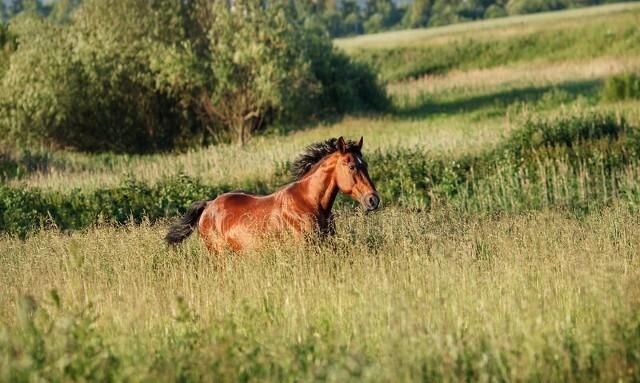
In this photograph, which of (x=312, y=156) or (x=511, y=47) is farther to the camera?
(x=511, y=47)

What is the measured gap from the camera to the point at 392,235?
1163 cm

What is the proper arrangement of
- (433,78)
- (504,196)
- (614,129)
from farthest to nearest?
(433,78) → (614,129) → (504,196)

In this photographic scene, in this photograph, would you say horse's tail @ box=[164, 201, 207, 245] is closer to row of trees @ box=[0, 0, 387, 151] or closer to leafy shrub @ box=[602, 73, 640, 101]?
row of trees @ box=[0, 0, 387, 151]

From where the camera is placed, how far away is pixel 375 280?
30.1 feet

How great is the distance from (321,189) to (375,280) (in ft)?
7.04

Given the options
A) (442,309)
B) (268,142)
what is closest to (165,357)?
(442,309)

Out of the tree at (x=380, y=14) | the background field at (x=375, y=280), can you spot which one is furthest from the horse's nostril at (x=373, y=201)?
the tree at (x=380, y=14)

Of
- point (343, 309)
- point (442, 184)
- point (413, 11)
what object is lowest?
point (442, 184)

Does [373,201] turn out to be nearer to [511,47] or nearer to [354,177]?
[354,177]

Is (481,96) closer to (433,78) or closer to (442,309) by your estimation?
(433,78)

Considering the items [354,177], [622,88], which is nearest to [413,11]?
[622,88]

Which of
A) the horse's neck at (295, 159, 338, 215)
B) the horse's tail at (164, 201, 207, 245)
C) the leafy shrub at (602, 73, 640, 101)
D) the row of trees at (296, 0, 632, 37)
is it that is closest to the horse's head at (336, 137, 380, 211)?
the horse's neck at (295, 159, 338, 215)

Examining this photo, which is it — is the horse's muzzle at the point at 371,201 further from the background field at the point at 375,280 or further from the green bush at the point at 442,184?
the green bush at the point at 442,184

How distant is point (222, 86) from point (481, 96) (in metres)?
15.3
